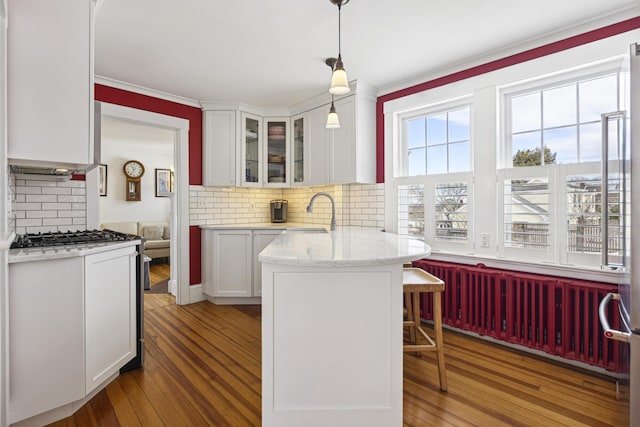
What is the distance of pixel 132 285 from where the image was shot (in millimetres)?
2279

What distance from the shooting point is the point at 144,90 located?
3.60 m

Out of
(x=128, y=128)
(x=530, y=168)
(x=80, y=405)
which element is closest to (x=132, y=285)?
(x=80, y=405)

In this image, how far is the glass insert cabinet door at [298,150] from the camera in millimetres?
4241

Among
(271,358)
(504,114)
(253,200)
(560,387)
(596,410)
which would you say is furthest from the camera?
(253,200)

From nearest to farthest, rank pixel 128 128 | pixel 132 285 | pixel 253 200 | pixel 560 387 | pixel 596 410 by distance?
pixel 596 410 → pixel 560 387 → pixel 132 285 → pixel 253 200 → pixel 128 128

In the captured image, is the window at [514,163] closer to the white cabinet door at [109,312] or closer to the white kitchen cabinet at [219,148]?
the white kitchen cabinet at [219,148]

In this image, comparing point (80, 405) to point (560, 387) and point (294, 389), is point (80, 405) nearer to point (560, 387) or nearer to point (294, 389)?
point (294, 389)

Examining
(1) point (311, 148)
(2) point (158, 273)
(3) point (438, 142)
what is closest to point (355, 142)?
(1) point (311, 148)

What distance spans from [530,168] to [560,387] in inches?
60.7

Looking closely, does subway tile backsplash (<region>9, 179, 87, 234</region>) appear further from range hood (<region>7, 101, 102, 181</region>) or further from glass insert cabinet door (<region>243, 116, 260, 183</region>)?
glass insert cabinet door (<region>243, 116, 260, 183</region>)

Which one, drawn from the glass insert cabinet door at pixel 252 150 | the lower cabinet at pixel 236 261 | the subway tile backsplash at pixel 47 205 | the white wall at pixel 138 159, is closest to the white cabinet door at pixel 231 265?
the lower cabinet at pixel 236 261

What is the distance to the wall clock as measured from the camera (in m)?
6.88

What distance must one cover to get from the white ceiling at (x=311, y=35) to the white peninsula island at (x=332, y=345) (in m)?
1.69

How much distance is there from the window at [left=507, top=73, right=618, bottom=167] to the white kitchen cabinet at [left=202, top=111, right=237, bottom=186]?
3.00 metres
